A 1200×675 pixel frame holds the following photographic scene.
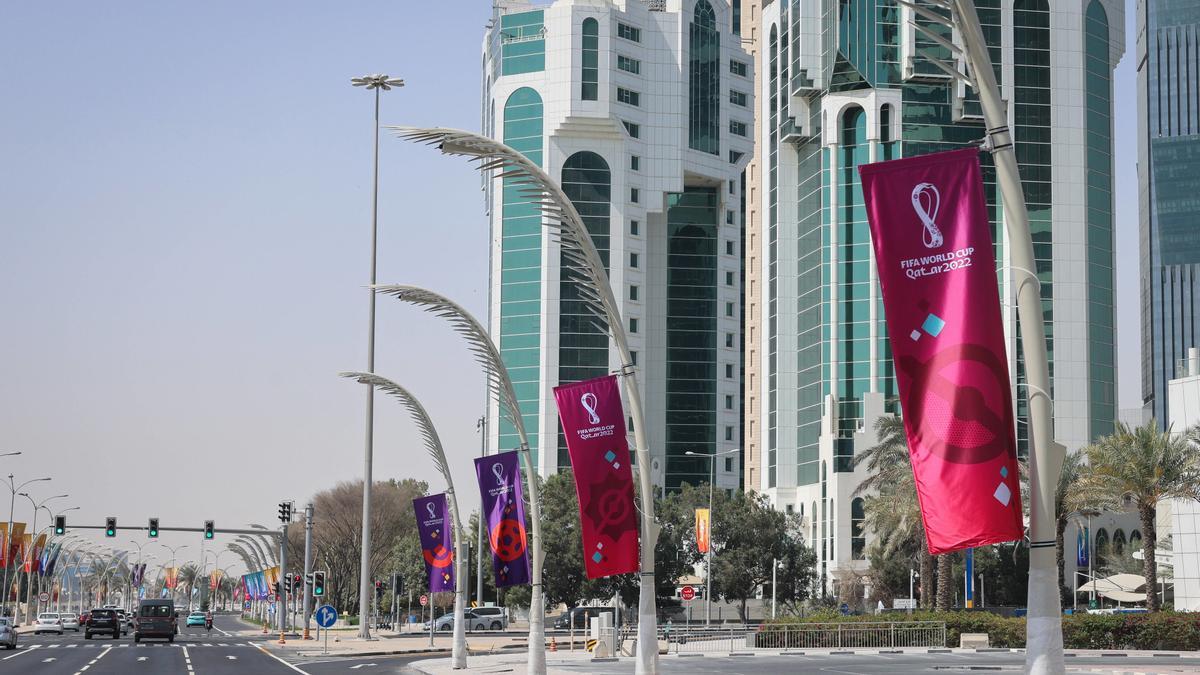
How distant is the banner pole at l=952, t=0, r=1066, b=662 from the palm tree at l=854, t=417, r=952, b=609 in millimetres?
51745

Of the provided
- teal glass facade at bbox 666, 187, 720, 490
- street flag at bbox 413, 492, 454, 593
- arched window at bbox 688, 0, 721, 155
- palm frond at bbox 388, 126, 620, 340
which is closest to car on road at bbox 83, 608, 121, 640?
street flag at bbox 413, 492, 454, 593

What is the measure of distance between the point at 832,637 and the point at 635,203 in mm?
88034

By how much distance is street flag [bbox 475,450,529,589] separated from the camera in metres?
32.8

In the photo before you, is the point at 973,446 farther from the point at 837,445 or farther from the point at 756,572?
the point at 837,445

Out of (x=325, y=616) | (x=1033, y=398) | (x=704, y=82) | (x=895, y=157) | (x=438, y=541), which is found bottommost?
(x=325, y=616)

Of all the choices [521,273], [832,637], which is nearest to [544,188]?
[832,637]

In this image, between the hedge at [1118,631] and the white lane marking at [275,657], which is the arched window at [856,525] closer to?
the white lane marking at [275,657]

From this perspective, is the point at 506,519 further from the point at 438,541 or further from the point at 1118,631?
the point at 1118,631

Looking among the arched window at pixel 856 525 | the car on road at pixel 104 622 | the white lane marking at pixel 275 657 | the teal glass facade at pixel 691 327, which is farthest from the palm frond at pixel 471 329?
the teal glass facade at pixel 691 327

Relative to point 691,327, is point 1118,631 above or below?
below

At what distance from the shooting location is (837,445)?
4579 inches

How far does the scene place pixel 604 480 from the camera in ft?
82.2

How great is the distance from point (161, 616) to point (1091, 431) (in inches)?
3035

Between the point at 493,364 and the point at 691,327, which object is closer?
the point at 493,364
